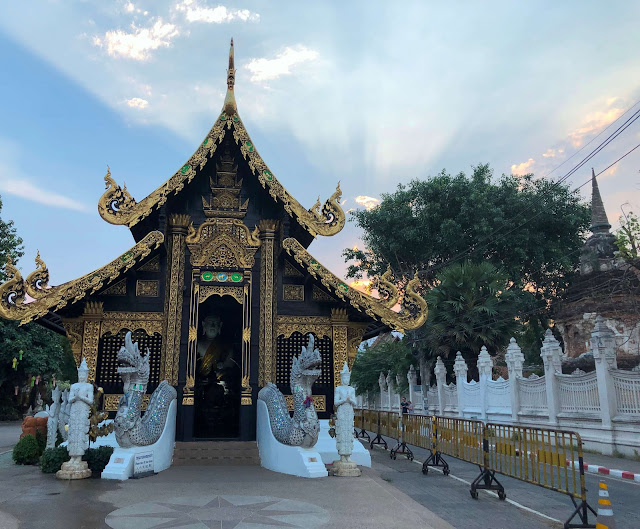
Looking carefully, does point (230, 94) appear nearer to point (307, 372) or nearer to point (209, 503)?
point (307, 372)

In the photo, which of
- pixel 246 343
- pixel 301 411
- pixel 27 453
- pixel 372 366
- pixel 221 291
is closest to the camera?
pixel 301 411

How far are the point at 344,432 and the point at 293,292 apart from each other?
12.1ft

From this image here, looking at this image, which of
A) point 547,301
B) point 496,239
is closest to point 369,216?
point 496,239

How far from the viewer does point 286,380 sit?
36.2 feet

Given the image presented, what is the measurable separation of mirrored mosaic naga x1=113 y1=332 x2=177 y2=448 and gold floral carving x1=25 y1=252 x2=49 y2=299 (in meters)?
2.36

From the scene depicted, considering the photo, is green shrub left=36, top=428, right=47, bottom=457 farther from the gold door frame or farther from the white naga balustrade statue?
the white naga balustrade statue

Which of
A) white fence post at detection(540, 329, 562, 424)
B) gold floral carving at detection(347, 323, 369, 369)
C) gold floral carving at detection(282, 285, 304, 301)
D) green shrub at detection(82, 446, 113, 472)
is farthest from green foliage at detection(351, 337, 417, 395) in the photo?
green shrub at detection(82, 446, 113, 472)

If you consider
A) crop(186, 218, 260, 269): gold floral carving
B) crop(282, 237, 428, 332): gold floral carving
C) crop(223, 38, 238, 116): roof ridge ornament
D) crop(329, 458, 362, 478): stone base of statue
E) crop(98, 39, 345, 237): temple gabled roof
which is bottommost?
crop(329, 458, 362, 478): stone base of statue

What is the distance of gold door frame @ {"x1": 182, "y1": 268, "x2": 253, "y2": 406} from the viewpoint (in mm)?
10175

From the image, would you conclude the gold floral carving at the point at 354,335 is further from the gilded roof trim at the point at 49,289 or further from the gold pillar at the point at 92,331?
the gold pillar at the point at 92,331

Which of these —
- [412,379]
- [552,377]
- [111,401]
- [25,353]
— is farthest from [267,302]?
[25,353]

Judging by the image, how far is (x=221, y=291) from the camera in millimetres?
10820

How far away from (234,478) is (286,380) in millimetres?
3202

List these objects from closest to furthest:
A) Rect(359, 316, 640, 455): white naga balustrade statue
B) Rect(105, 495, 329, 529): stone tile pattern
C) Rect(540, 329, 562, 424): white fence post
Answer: Rect(105, 495, 329, 529): stone tile pattern, Rect(359, 316, 640, 455): white naga balustrade statue, Rect(540, 329, 562, 424): white fence post
